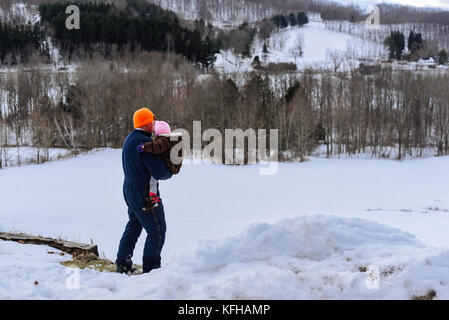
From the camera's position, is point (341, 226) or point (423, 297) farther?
point (341, 226)

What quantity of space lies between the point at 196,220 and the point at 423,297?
12.8 meters

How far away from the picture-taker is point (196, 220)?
15586mm

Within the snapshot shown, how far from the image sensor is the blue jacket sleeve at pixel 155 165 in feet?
14.2

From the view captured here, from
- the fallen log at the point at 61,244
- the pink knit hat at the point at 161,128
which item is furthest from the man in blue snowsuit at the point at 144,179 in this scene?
the fallen log at the point at 61,244

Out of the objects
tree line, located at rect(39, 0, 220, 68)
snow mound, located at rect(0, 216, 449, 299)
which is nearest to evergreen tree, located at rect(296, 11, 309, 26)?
tree line, located at rect(39, 0, 220, 68)

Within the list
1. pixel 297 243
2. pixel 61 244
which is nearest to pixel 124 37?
pixel 61 244

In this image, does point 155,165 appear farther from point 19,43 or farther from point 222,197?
point 19,43

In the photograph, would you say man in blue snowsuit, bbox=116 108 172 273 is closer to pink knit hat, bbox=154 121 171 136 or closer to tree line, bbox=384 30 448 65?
pink knit hat, bbox=154 121 171 136

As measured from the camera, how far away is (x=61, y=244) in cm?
582

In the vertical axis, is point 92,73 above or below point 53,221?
above

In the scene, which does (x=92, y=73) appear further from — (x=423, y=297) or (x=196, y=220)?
(x=423, y=297)

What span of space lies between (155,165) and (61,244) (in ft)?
8.11
